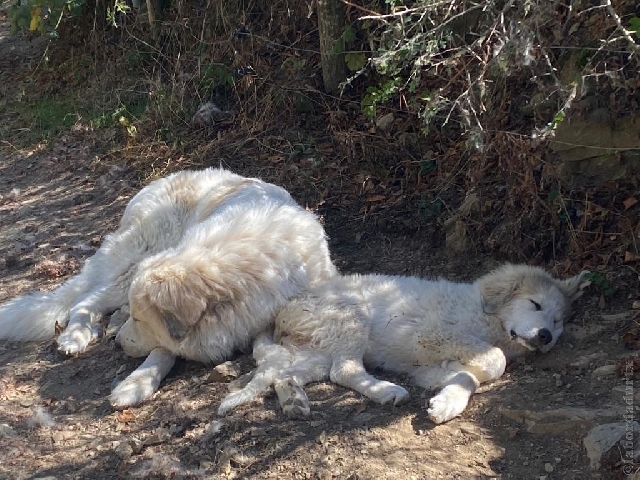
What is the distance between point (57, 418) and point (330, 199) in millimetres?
3250

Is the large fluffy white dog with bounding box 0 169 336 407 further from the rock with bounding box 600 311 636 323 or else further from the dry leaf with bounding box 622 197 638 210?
the dry leaf with bounding box 622 197 638 210

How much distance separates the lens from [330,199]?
21.6ft

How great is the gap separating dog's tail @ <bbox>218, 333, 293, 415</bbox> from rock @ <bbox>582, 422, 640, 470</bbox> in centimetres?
172

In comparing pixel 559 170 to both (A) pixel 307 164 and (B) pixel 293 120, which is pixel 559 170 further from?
(B) pixel 293 120

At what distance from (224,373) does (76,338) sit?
119cm

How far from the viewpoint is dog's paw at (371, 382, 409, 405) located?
3957 mm

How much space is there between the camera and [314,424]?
12.5 ft

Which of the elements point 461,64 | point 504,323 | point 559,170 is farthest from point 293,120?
point 504,323

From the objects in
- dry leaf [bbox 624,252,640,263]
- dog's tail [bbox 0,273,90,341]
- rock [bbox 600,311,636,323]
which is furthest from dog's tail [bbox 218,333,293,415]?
dry leaf [bbox 624,252,640,263]

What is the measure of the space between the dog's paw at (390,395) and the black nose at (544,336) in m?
0.93

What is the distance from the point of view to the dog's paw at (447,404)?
3.74 meters

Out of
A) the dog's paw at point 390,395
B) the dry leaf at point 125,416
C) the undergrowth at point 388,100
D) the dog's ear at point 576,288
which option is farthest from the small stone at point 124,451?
the dog's ear at point 576,288

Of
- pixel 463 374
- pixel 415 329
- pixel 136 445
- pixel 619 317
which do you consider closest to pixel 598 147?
pixel 619 317

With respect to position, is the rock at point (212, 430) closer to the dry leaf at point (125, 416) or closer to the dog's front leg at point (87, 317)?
the dry leaf at point (125, 416)
